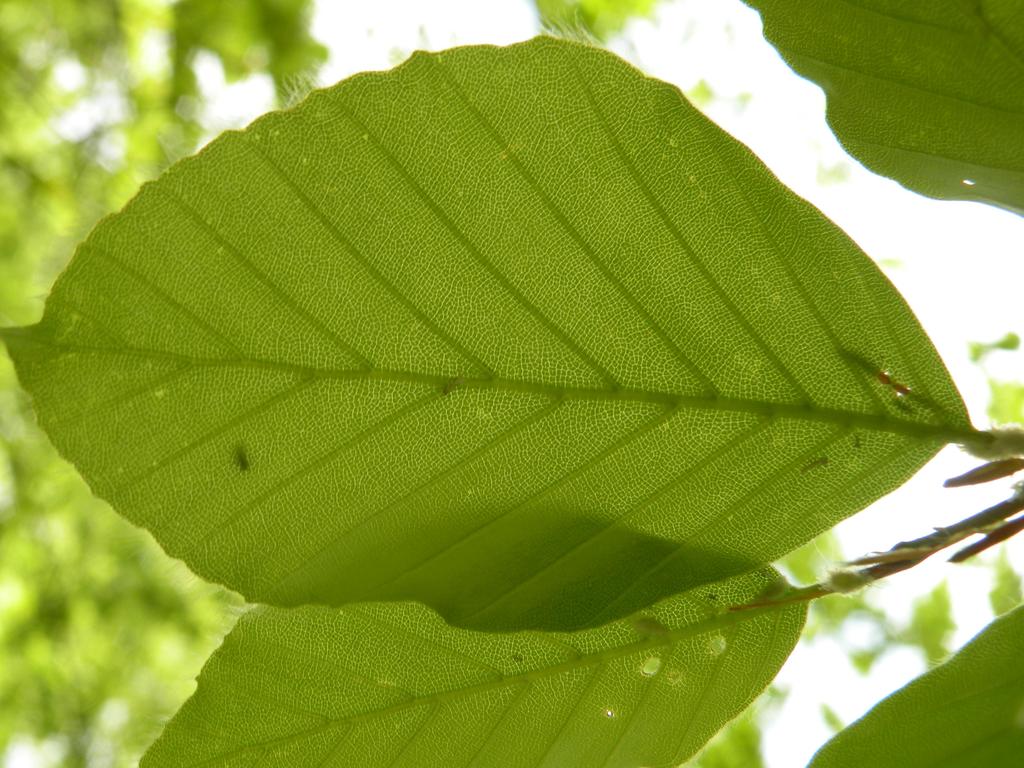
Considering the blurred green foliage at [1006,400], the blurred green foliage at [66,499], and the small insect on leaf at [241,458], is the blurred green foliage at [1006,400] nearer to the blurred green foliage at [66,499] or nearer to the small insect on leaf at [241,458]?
the small insect on leaf at [241,458]

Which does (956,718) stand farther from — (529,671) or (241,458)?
(241,458)

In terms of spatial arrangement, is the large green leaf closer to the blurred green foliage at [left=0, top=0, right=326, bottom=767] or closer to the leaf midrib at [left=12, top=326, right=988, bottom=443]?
the leaf midrib at [left=12, top=326, right=988, bottom=443]

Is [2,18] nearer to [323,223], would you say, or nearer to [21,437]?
[21,437]

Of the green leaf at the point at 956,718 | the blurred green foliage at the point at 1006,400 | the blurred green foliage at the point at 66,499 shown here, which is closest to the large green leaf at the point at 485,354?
the green leaf at the point at 956,718

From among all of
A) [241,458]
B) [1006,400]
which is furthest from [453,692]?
[1006,400]

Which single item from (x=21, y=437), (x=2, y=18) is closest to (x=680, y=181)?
(x=21, y=437)
